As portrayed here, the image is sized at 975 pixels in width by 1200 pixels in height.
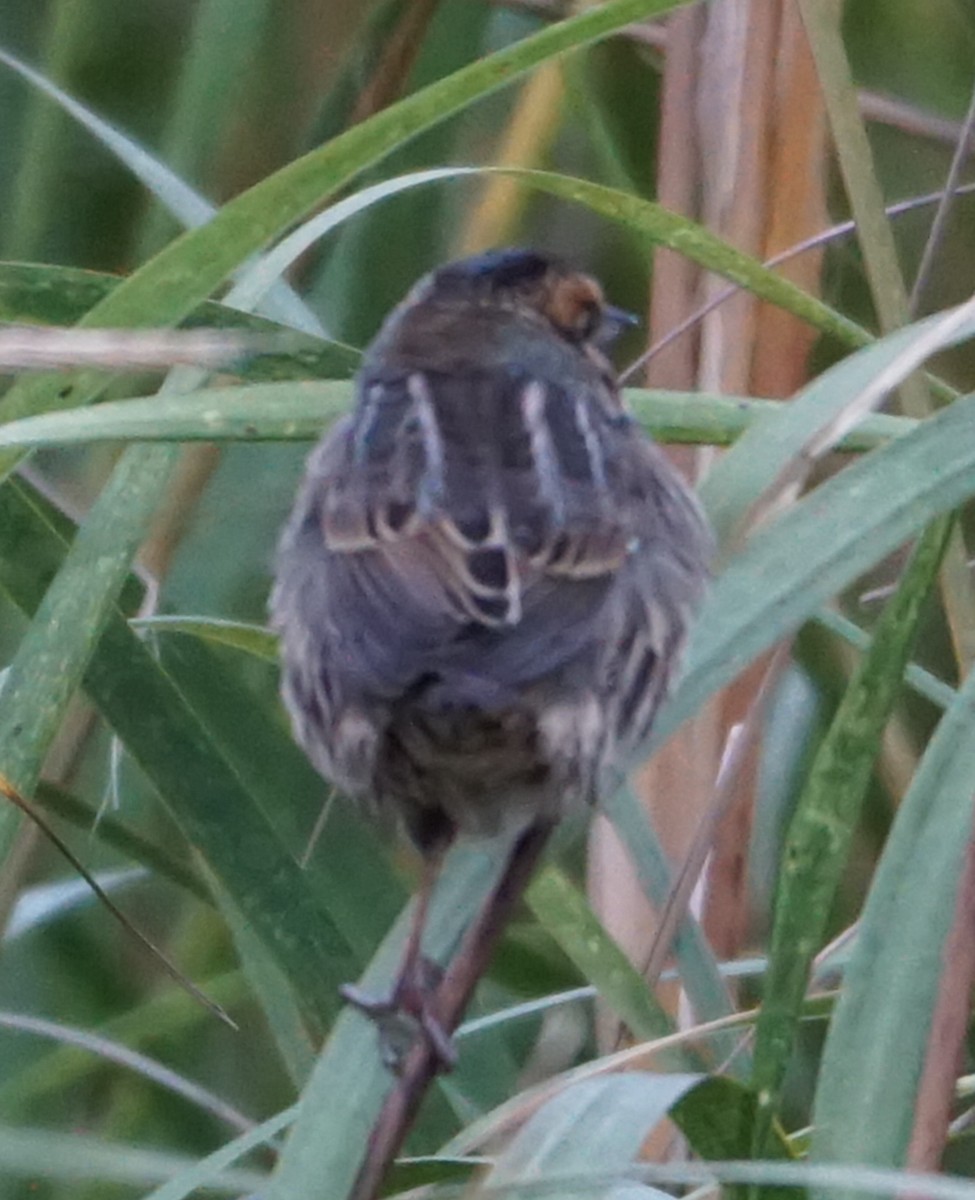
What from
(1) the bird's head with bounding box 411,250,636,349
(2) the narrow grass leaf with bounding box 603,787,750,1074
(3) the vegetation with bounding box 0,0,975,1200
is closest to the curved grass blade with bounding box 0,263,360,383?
(3) the vegetation with bounding box 0,0,975,1200

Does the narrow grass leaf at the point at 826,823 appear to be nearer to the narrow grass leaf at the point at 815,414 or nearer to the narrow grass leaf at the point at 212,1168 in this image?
the narrow grass leaf at the point at 815,414

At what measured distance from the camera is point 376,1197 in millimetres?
1131

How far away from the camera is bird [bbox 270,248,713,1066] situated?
4.50 feet

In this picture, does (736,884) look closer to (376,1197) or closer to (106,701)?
(106,701)

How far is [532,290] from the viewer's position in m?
1.82

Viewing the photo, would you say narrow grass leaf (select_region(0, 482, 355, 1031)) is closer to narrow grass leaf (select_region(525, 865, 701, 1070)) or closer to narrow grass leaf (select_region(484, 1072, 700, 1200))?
narrow grass leaf (select_region(525, 865, 701, 1070))

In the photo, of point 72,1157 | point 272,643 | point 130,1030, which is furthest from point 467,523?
point 130,1030

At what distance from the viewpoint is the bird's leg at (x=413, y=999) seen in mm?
1204

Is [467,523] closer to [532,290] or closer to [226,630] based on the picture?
[226,630]

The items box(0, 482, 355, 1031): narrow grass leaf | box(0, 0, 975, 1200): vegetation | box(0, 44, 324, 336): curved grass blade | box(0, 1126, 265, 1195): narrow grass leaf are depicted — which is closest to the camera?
box(0, 1126, 265, 1195): narrow grass leaf

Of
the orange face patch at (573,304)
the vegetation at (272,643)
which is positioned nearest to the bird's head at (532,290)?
the orange face patch at (573,304)

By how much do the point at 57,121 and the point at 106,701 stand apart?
106 centimetres

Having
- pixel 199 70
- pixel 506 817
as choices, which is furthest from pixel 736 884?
pixel 199 70

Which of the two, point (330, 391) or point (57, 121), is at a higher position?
point (57, 121)
